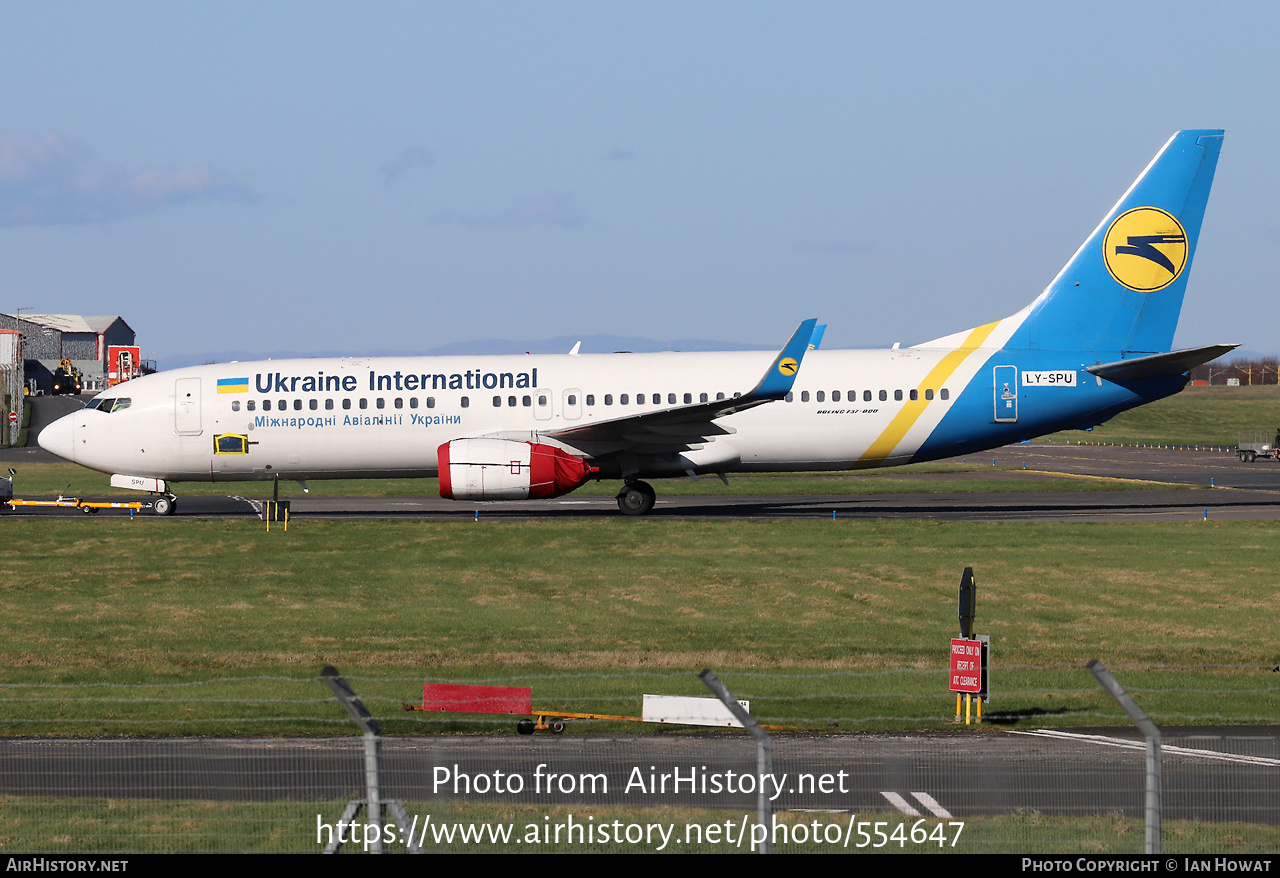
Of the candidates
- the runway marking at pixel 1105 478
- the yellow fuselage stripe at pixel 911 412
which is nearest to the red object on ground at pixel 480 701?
the yellow fuselage stripe at pixel 911 412

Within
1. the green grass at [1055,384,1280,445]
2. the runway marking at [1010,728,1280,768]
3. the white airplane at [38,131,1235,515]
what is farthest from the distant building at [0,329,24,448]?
the runway marking at [1010,728,1280,768]

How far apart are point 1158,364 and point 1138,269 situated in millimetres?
3484

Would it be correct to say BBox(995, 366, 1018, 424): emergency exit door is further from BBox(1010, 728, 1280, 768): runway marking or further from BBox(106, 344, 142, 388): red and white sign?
BBox(106, 344, 142, 388): red and white sign

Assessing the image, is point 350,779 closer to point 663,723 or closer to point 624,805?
point 624,805

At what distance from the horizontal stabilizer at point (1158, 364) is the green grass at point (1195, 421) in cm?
6010

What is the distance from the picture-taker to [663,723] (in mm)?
14094

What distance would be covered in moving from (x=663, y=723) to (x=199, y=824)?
5.48 meters

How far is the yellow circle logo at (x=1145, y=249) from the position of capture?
36500 mm

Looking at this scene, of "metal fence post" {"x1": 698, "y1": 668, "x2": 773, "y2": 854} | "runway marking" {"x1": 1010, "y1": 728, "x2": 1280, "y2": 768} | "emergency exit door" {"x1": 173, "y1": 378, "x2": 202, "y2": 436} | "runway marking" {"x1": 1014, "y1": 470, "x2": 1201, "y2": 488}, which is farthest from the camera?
"runway marking" {"x1": 1014, "y1": 470, "x2": 1201, "y2": 488}

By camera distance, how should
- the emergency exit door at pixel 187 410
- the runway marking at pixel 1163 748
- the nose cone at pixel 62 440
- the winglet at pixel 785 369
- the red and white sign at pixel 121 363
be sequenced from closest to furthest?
the runway marking at pixel 1163 748 < the winglet at pixel 785 369 < the emergency exit door at pixel 187 410 < the nose cone at pixel 62 440 < the red and white sign at pixel 121 363

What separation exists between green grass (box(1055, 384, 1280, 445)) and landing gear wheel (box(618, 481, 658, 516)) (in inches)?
2564

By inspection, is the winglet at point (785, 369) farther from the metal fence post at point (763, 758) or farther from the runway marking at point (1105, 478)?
the metal fence post at point (763, 758)

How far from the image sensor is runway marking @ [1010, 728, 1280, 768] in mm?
12367

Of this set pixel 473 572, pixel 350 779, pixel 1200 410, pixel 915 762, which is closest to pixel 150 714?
pixel 350 779
